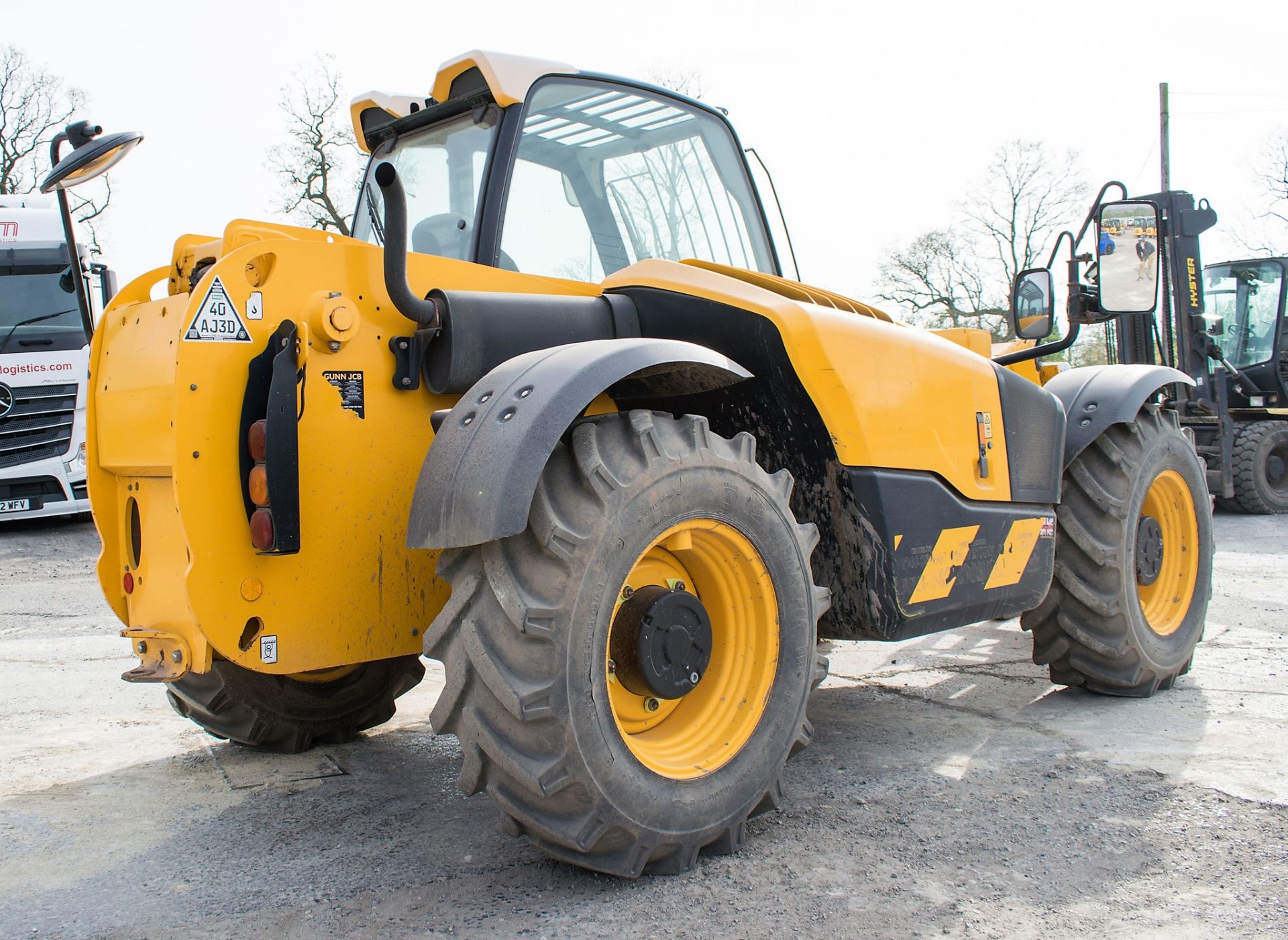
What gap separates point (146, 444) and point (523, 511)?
1.17 metres

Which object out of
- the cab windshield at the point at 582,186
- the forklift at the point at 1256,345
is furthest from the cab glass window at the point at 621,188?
the forklift at the point at 1256,345

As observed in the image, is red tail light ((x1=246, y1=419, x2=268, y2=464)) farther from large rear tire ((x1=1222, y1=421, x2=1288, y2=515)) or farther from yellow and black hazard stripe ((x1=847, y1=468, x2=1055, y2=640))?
large rear tire ((x1=1222, y1=421, x2=1288, y2=515))

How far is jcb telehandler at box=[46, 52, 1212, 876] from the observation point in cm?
254

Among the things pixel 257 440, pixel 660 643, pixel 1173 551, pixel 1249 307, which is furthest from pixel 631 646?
pixel 1249 307

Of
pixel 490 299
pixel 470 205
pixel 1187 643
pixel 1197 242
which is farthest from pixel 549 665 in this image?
pixel 1197 242

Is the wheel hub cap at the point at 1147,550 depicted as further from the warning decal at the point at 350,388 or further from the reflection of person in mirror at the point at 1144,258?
the warning decal at the point at 350,388

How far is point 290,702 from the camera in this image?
388cm

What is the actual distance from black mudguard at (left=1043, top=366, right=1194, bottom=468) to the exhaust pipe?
2810 mm

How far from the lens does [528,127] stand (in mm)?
3488

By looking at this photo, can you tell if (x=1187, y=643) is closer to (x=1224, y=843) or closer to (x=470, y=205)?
(x=1224, y=843)

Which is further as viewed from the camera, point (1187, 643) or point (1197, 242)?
point (1197, 242)

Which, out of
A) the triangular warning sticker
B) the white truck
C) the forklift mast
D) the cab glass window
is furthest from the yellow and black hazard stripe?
the white truck

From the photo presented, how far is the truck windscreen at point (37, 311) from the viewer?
1178 centimetres

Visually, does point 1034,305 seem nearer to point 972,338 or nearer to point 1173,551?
point 972,338
